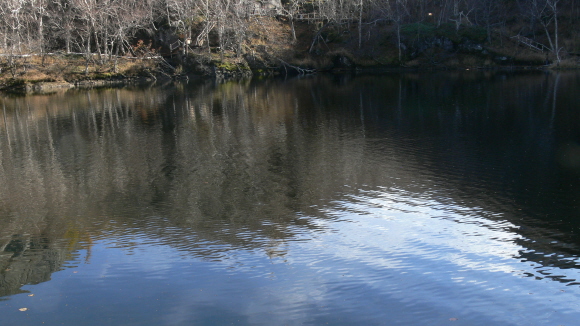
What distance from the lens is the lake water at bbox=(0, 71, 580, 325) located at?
775 centimetres

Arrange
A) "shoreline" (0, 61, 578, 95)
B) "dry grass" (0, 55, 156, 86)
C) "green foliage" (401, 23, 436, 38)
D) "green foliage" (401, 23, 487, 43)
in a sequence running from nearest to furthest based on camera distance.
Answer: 1. "shoreline" (0, 61, 578, 95)
2. "dry grass" (0, 55, 156, 86)
3. "green foliage" (401, 23, 487, 43)
4. "green foliage" (401, 23, 436, 38)

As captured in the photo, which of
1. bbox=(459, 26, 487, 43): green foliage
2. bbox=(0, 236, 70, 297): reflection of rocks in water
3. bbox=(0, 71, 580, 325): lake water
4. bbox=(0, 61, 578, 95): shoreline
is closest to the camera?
bbox=(0, 71, 580, 325): lake water

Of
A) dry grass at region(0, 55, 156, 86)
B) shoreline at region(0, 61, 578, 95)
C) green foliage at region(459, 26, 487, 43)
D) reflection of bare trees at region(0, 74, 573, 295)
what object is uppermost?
green foliage at region(459, 26, 487, 43)

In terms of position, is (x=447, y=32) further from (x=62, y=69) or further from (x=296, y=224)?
(x=296, y=224)

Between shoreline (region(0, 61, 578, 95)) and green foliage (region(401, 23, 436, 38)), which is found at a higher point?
green foliage (region(401, 23, 436, 38))

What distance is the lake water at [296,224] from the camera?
7750 mm

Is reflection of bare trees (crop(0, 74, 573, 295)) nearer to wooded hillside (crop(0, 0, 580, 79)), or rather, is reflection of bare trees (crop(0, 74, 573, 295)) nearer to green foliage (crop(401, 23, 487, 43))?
wooded hillside (crop(0, 0, 580, 79))

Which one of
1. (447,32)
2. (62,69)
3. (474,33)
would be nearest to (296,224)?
(62,69)

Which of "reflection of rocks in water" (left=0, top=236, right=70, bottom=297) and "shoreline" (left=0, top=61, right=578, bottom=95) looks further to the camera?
"shoreline" (left=0, top=61, right=578, bottom=95)

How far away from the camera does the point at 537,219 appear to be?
1107cm

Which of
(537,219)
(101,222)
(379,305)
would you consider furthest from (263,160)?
(379,305)

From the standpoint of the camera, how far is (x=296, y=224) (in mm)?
11188

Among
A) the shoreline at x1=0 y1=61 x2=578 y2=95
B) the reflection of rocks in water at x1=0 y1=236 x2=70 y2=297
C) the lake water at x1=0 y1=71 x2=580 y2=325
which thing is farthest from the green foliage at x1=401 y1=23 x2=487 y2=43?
the reflection of rocks in water at x1=0 y1=236 x2=70 y2=297

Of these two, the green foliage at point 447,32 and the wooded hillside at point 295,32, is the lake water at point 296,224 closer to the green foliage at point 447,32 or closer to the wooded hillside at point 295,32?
the wooded hillside at point 295,32
